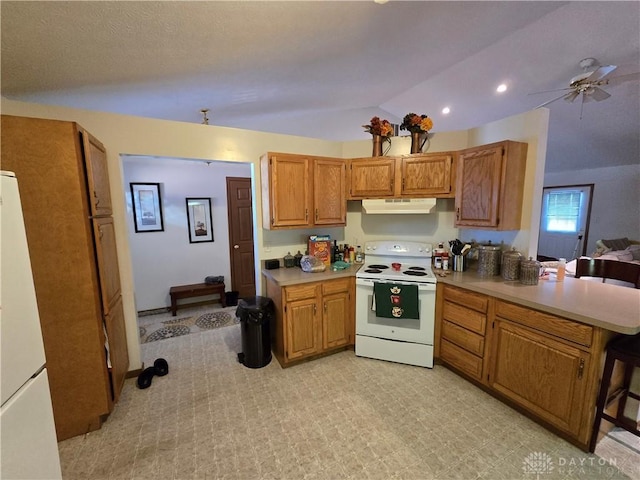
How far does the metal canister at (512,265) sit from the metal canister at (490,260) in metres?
0.11

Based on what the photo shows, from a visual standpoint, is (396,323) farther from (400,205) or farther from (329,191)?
(329,191)

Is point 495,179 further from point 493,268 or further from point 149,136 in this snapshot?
point 149,136

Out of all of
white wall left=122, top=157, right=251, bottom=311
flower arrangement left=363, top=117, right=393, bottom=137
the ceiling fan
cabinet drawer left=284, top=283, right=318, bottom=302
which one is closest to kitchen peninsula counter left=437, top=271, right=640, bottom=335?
cabinet drawer left=284, top=283, right=318, bottom=302

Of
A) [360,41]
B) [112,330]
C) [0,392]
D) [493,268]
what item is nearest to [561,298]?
[493,268]

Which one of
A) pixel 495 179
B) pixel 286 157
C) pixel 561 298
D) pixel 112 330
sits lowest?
pixel 112 330

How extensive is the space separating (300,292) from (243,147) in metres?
1.74

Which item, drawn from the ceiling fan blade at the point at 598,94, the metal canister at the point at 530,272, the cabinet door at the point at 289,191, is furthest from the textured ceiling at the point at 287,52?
the metal canister at the point at 530,272

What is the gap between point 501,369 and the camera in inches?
85.4

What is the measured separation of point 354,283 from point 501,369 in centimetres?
147

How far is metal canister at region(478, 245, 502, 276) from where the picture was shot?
2578mm

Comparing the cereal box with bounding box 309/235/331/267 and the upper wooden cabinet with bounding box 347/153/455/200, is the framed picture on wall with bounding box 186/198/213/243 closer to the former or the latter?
the cereal box with bounding box 309/235/331/267

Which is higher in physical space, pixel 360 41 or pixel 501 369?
pixel 360 41

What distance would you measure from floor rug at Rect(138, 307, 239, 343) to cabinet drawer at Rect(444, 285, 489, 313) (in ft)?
9.93

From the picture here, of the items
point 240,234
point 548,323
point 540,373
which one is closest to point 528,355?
point 540,373
